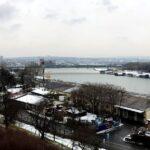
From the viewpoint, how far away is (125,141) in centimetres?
1086

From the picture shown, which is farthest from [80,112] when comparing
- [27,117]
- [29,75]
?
[29,75]

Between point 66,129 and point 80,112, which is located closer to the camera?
point 66,129

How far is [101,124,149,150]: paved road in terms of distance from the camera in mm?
10148

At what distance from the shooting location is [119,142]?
10.7 m

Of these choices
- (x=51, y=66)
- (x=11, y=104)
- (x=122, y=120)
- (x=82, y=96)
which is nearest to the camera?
(x=11, y=104)

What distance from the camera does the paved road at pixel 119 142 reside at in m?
10.1

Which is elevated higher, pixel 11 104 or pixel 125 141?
pixel 11 104

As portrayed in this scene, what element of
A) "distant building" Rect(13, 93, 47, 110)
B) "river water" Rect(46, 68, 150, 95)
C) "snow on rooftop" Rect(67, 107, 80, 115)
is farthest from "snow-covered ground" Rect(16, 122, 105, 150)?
"river water" Rect(46, 68, 150, 95)

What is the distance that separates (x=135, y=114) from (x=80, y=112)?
215 cm

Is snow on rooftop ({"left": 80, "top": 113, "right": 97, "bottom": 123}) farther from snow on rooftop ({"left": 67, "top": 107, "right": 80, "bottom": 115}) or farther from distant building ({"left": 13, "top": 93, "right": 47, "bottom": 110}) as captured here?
distant building ({"left": 13, "top": 93, "right": 47, "bottom": 110})

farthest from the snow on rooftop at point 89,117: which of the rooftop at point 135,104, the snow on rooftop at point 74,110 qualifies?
the rooftop at point 135,104

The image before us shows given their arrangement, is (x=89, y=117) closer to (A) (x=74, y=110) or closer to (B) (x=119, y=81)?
(A) (x=74, y=110)

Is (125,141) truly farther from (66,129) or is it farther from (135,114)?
(135,114)

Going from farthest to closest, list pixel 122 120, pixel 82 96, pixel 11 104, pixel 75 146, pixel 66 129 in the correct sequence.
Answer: pixel 82 96 < pixel 122 120 < pixel 11 104 < pixel 66 129 < pixel 75 146
